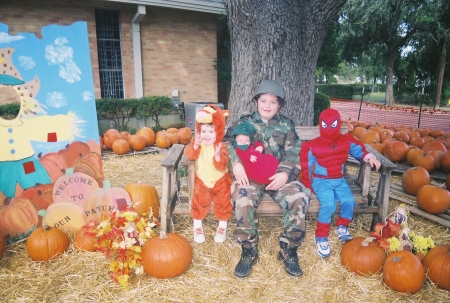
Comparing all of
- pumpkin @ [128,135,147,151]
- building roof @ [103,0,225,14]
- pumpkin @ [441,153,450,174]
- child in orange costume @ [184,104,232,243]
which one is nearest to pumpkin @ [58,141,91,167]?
child in orange costume @ [184,104,232,243]

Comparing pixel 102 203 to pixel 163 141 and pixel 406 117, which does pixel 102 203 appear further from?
pixel 406 117

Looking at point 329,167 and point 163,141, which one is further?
point 163,141

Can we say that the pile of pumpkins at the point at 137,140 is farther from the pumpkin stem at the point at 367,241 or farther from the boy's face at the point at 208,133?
the pumpkin stem at the point at 367,241

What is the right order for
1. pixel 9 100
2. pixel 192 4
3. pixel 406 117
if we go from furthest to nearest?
pixel 406 117
pixel 192 4
pixel 9 100

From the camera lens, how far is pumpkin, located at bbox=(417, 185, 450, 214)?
3863mm

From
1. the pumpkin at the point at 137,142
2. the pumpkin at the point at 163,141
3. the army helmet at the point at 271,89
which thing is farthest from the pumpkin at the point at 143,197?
the pumpkin at the point at 163,141

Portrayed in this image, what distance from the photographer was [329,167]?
314cm

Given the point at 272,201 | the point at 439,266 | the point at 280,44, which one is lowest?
the point at 439,266

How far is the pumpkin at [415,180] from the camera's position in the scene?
4.39 metres

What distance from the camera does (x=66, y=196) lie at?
129 inches

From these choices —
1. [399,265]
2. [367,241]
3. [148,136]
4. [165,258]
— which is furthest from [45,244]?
[148,136]

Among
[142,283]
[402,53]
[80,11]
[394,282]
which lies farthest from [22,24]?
[402,53]

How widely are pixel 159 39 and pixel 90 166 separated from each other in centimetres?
791

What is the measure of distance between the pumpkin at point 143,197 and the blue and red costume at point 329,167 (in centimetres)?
165
